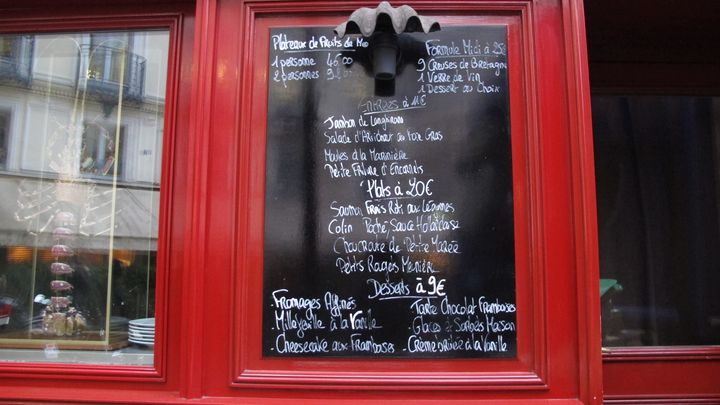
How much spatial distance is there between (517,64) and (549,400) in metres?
1.87

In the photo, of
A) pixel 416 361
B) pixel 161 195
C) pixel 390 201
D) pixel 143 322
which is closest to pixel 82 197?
pixel 161 195

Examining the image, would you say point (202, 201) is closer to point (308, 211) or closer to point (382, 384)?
point (308, 211)

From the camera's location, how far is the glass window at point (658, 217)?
4.11 metres

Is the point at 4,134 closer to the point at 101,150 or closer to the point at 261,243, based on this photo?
the point at 101,150

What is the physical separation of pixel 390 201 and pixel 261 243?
29.9 inches

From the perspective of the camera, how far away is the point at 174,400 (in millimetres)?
2975

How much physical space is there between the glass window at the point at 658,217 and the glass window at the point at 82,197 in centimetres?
332

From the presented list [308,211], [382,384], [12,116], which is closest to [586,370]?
[382,384]

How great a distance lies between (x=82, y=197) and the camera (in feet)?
11.8

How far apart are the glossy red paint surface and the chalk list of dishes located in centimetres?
9

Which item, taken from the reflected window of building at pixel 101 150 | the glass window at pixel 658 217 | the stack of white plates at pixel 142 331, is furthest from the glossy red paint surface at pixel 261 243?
the glass window at pixel 658 217

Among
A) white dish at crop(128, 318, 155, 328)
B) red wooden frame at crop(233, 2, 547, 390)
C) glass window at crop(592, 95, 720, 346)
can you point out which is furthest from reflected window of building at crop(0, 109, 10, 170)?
glass window at crop(592, 95, 720, 346)

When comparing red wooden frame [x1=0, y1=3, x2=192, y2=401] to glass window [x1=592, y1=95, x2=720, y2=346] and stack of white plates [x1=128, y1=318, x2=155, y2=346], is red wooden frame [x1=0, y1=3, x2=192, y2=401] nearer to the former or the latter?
stack of white plates [x1=128, y1=318, x2=155, y2=346]

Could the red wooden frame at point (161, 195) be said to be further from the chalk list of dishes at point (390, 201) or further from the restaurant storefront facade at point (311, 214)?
the chalk list of dishes at point (390, 201)
